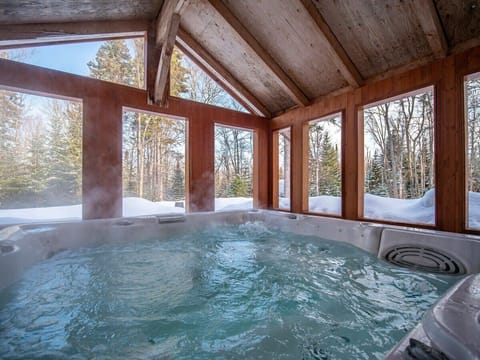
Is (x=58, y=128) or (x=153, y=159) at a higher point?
(x=58, y=128)

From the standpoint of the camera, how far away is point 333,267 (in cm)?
165

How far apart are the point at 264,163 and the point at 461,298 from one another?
3.44 metres

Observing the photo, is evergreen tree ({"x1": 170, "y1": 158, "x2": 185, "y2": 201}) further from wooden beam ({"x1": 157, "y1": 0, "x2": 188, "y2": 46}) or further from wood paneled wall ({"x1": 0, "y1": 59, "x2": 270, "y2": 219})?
wooden beam ({"x1": 157, "y1": 0, "x2": 188, "y2": 46})

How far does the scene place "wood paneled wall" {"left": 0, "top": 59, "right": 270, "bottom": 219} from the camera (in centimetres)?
242

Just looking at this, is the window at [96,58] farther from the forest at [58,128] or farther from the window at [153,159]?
the window at [153,159]

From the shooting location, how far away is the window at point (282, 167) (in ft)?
13.3

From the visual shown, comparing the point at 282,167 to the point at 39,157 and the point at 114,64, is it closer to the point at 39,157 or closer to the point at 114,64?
the point at 114,64

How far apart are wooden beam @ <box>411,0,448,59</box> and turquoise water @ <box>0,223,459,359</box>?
1.86 meters

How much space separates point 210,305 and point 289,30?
2.70m

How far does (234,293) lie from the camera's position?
1.26m

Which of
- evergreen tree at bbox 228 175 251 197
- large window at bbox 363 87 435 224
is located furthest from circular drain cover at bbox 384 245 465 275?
evergreen tree at bbox 228 175 251 197

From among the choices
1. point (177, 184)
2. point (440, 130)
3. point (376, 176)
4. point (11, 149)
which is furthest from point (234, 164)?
point (440, 130)

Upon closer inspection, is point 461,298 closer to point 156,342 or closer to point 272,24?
point 156,342

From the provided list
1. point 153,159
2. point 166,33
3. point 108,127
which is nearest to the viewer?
point 166,33
